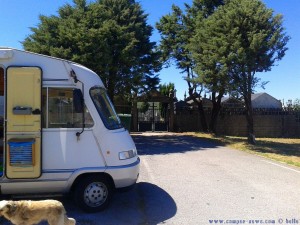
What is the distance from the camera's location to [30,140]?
247 inches

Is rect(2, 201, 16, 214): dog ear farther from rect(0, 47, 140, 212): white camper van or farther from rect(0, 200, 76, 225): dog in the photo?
rect(0, 47, 140, 212): white camper van

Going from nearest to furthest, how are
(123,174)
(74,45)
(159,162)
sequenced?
(123,174)
(159,162)
(74,45)

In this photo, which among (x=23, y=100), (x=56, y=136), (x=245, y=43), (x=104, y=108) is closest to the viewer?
(x=23, y=100)

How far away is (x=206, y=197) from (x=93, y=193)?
2.68m

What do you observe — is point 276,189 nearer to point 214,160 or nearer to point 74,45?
point 214,160

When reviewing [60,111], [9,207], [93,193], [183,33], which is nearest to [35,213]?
[9,207]

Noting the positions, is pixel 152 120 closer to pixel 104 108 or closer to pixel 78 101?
pixel 104 108

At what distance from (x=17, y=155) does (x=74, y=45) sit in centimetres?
1319

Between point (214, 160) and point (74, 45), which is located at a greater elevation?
point (74, 45)

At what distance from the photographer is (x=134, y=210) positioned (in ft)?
22.8

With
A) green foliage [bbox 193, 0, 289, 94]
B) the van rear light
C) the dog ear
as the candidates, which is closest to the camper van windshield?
the van rear light

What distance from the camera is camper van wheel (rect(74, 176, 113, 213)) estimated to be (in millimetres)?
6570

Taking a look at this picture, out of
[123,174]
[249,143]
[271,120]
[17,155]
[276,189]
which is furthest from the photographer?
[271,120]

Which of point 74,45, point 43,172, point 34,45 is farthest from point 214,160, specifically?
point 34,45
